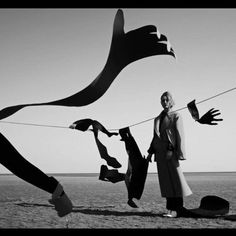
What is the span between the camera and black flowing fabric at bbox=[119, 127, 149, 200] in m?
5.11

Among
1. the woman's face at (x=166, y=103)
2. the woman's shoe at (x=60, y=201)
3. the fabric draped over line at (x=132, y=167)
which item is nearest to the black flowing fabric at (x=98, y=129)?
the fabric draped over line at (x=132, y=167)

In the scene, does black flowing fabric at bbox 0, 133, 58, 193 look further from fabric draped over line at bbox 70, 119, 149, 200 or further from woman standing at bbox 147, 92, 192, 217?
woman standing at bbox 147, 92, 192, 217

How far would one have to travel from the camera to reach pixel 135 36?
15.4 feet

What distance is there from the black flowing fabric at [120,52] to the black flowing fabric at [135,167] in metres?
0.98

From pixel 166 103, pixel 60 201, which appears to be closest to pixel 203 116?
pixel 166 103

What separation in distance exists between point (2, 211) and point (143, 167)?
9.93 feet

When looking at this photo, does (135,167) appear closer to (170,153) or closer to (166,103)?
(170,153)

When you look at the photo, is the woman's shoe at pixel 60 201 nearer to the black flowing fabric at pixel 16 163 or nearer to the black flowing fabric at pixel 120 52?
the black flowing fabric at pixel 16 163

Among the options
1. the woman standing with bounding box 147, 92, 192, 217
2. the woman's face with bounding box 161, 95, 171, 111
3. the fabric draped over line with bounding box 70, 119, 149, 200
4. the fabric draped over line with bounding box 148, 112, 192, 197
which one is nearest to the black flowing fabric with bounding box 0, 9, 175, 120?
the fabric draped over line with bounding box 70, 119, 149, 200

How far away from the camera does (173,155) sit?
5.41m

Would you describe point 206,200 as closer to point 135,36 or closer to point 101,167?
point 101,167

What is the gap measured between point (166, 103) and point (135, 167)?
1.12m

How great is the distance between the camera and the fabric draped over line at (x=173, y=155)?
17.6 ft
